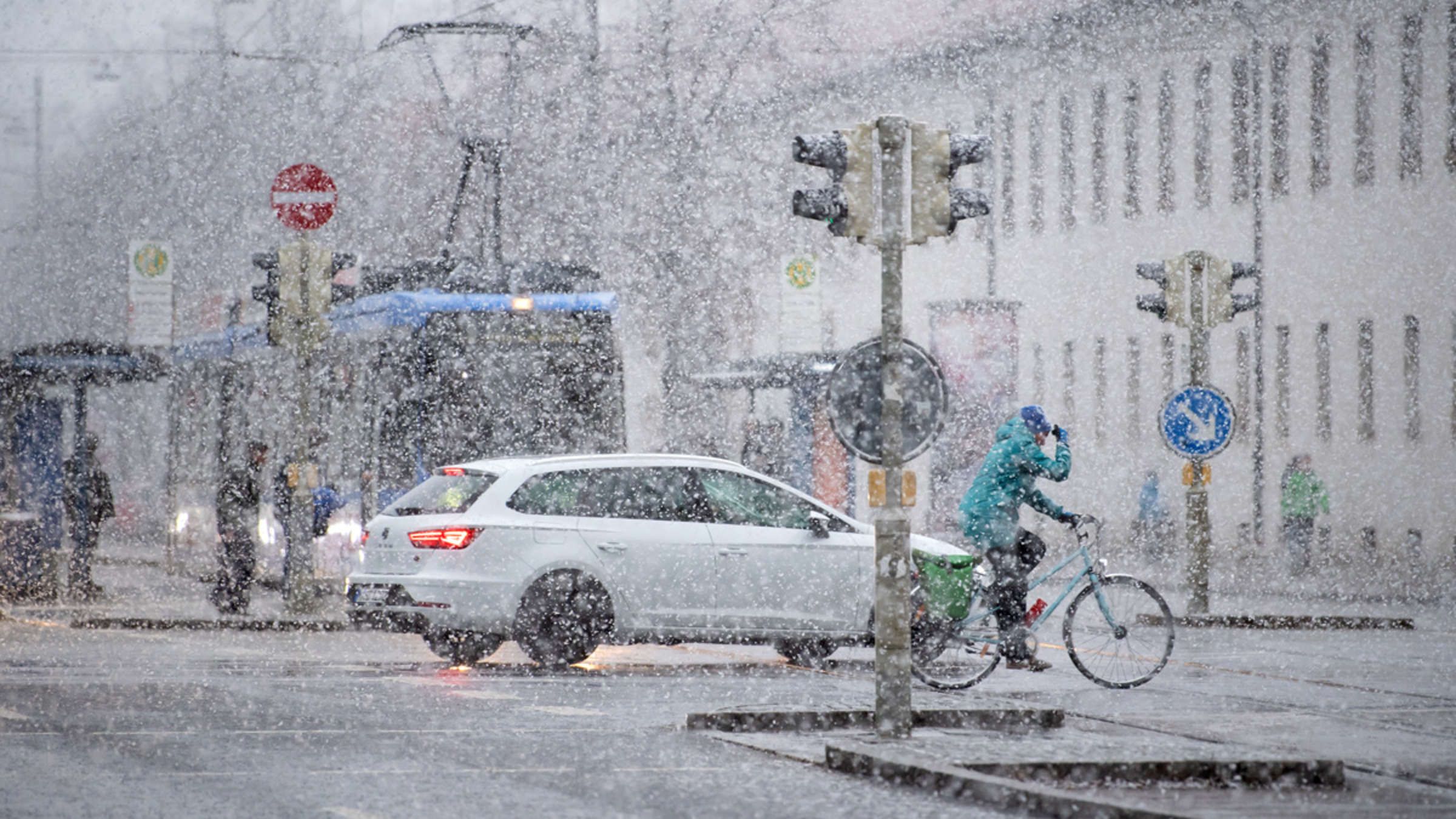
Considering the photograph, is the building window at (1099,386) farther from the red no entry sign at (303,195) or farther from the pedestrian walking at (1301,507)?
the red no entry sign at (303,195)

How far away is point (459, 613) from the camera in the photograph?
624 inches

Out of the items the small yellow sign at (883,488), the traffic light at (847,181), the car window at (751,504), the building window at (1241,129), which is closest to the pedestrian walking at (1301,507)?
the building window at (1241,129)

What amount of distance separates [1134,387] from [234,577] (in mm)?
27371

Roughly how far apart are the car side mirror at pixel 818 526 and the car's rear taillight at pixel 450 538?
2.23 meters

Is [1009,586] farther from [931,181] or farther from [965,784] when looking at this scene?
[965,784]

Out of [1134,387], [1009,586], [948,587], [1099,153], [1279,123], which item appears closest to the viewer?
[948,587]

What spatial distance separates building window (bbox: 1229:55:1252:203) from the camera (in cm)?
4266

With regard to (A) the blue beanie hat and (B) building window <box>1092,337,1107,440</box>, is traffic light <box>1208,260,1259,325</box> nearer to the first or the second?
(A) the blue beanie hat

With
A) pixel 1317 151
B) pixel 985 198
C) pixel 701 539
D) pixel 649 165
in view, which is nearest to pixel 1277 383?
pixel 1317 151

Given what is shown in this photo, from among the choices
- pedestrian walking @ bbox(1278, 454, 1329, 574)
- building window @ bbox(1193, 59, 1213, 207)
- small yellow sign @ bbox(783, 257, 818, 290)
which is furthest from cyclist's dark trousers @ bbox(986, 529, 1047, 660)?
building window @ bbox(1193, 59, 1213, 207)

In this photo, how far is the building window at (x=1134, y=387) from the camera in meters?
46.5

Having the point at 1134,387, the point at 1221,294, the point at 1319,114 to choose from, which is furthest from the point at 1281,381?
the point at 1221,294

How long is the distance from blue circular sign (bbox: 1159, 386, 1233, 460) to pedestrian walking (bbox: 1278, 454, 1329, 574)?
46.8 ft

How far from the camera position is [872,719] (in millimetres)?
11984
